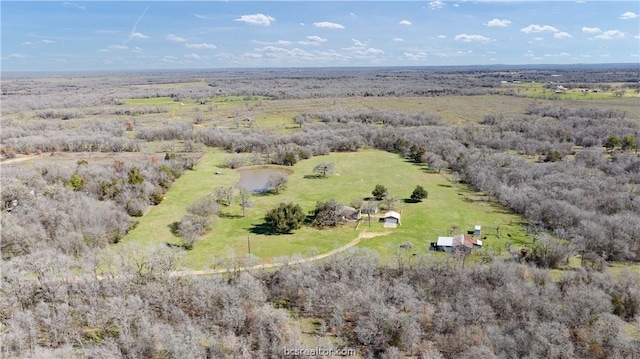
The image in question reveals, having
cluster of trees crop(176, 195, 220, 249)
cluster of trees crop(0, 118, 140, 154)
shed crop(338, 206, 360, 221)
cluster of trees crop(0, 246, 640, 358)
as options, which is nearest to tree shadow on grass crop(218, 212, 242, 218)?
cluster of trees crop(176, 195, 220, 249)

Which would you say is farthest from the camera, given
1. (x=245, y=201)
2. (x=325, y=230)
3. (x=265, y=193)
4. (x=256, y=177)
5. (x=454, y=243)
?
(x=256, y=177)

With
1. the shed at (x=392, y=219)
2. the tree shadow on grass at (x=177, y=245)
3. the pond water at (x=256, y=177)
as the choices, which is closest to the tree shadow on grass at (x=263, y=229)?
the tree shadow on grass at (x=177, y=245)

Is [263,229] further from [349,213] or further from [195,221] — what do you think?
[349,213]

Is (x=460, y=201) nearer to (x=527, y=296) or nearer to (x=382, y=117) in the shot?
(x=527, y=296)

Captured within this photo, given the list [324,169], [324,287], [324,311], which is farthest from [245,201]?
[324,311]

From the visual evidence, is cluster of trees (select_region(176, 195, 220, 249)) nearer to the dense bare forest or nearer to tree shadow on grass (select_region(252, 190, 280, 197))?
the dense bare forest

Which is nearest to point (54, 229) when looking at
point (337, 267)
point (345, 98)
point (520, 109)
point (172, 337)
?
point (172, 337)
